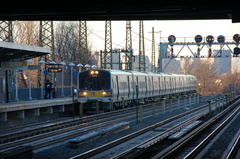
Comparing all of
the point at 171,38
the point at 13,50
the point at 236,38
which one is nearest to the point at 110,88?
the point at 13,50

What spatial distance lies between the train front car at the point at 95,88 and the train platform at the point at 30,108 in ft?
3.80

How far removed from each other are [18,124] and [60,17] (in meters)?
11.7

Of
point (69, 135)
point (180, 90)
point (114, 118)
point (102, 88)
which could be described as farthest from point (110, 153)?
point (180, 90)

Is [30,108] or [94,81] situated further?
[94,81]

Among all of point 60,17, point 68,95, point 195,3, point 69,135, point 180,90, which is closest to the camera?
point 195,3

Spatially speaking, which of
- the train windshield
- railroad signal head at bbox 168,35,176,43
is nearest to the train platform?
the train windshield

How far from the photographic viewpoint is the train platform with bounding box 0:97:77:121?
68.0 ft

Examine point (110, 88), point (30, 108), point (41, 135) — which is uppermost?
point (110, 88)

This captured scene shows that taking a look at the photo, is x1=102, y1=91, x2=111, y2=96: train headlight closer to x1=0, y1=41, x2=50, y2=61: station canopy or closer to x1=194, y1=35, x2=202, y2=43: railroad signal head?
x1=0, y1=41, x2=50, y2=61: station canopy

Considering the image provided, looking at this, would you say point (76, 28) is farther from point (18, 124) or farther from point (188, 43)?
point (18, 124)

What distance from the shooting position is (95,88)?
1111 inches

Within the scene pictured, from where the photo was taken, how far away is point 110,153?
1323cm

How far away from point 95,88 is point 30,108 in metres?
6.36

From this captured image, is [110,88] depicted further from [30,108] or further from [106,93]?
[30,108]
